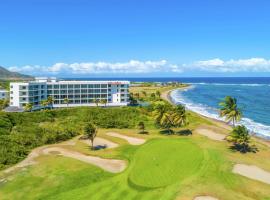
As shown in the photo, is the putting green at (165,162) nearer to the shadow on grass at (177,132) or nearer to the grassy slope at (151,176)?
the grassy slope at (151,176)

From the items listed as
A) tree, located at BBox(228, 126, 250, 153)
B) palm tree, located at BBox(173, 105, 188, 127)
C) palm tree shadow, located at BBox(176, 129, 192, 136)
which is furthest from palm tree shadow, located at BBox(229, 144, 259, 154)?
palm tree shadow, located at BBox(176, 129, 192, 136)

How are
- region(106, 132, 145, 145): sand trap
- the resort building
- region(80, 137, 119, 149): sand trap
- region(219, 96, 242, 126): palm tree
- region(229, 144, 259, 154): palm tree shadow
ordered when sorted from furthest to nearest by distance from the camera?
the resort building, region(219, 96, 242, 126): palm tree, region(106, 132, 145, 145): sand trap, region(80, 137, 119, 149): sand trap, region(229, 144, 259, 154): palm tree shadow

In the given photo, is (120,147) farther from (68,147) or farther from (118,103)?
(118,103)

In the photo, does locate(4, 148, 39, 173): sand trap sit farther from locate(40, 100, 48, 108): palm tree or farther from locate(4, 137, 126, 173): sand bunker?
locate(40, 100, 48, 108): palm tree

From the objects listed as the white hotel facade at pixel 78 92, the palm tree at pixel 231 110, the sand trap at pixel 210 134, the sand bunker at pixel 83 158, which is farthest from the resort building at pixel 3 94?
the palm tree at pixel 231 110

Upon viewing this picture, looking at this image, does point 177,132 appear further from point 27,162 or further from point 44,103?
point 44,103

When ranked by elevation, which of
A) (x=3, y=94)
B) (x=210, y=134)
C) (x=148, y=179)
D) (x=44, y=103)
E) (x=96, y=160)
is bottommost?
(x=96, y=160)

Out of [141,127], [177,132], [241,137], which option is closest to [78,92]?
[141,127]

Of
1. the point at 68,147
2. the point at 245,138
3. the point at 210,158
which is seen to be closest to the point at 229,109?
the point at 245,138
